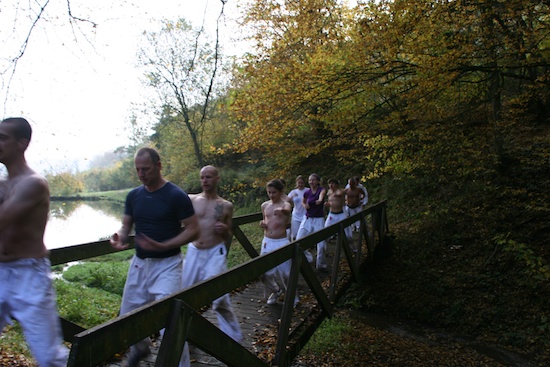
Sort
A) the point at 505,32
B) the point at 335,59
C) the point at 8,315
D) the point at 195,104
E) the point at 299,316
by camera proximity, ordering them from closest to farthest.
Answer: the point at 8,315, the point at 299,316, the point at 505,32, the point at 335,59, the point at 195,104

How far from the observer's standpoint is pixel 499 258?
9.17m

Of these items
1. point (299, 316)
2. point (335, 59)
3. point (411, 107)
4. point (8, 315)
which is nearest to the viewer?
point (8, 315)

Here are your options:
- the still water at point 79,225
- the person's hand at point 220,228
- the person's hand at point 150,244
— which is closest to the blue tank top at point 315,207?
the person's hand at point 220,228

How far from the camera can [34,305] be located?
2236 millimetres

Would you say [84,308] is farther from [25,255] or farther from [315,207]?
Answer: [25,255]

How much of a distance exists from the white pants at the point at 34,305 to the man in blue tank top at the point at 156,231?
79 cm

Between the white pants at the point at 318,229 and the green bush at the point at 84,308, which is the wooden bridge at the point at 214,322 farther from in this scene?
the green bush at the point at 84,308

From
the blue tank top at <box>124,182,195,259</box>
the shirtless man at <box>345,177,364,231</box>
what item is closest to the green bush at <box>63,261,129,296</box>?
the shirtless man at <box>345,177,364,231</box>

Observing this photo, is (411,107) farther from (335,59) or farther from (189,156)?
(189,156)

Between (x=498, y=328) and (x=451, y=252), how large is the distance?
245 centimetres

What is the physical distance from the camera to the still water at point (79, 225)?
78.7 ft

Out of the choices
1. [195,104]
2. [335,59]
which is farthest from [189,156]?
[335,59]

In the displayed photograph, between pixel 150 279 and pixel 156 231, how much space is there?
36cm

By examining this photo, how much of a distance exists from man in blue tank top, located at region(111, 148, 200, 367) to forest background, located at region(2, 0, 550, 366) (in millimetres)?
2647
